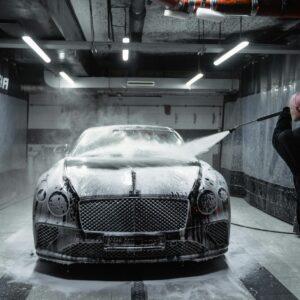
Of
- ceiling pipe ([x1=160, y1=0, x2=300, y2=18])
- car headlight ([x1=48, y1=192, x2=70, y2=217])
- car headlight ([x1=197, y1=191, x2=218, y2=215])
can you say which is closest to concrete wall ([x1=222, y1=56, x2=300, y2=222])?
ceiling pipe ([x1=160, y1=0, x2=300, y2=18])

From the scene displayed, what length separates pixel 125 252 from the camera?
128 inches

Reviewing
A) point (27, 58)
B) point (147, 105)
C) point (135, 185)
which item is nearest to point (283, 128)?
point (135, 185)

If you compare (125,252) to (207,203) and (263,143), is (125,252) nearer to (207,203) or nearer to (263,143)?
(207,203)

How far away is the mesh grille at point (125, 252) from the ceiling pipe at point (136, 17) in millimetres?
3778

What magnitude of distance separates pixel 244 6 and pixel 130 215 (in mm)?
3203

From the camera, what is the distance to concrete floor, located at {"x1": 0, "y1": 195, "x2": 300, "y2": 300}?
10.5ft

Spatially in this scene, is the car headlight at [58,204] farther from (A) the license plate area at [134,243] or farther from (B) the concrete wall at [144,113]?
(B) the concrete wall at [144,113]

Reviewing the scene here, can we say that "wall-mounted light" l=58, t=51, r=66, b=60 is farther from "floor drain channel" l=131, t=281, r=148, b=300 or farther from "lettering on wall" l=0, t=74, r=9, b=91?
"floor drain channel" l=131, t=281, r=148, b=300

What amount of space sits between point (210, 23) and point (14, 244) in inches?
234

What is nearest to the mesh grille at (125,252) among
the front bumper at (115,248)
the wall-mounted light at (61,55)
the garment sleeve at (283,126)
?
the front bumper at (115,248)

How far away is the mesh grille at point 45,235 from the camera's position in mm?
3378

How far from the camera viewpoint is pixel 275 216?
6.91 meters

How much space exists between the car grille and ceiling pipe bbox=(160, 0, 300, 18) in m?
2.81

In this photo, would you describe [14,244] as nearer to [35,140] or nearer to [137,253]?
[137,253]
